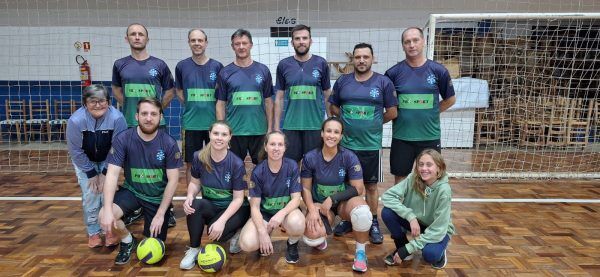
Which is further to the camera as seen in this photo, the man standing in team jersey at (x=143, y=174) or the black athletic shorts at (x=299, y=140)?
the black athletic shorts at (x=299, y=140)

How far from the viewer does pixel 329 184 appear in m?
Answer: 2.74

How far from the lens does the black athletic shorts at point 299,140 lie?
318 centimetres

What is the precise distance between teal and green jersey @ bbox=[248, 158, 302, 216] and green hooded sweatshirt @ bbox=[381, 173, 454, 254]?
1.98 ft

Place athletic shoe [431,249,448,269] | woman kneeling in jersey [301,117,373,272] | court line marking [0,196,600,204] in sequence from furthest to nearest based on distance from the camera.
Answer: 1. court line marking [0,196,600,204]
2. woman kneeling in jersey [301,117,373,272]
3. athletic shoe [431,249,448,269]

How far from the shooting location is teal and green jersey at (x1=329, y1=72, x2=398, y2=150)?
113 inches

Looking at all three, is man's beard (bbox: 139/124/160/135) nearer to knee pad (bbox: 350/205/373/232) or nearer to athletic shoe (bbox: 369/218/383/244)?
knee pad (bbox: 350/205/373/232)

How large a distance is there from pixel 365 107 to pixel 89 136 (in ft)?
6.19

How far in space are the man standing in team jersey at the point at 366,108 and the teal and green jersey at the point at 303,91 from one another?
199 millimetres

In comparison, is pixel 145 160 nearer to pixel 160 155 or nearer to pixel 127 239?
pixel 160 155

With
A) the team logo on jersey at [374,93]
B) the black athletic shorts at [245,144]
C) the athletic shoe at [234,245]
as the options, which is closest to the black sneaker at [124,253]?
the athletic shoe at [234,245]

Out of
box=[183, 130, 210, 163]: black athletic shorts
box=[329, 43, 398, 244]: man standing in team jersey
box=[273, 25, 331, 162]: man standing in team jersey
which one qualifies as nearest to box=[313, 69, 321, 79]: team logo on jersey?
box=[273, 25, 331, 162]: man standing in team jersey

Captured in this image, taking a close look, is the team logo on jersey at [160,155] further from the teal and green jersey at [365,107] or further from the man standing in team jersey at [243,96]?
the teal and green jersey at [365,107]

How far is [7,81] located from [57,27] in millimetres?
1388

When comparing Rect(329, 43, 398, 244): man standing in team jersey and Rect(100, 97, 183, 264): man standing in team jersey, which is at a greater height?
Rect(329, 43, 398, 244): man standing in team jersey
